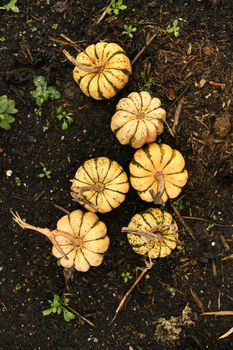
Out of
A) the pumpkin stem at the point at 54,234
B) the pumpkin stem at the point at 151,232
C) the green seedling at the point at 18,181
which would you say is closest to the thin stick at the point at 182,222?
the pumpkin stem at the point at 151,232

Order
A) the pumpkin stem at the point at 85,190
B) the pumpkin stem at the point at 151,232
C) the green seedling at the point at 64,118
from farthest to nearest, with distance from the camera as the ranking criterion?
the green seedling at the point at 64,118
the pumpkin stem at the point at 85,190
the pumpkin stem at the point at 151,232

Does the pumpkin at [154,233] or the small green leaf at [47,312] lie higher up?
the pumpkin at [154,233]

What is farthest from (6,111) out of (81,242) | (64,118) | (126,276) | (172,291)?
(172,291)

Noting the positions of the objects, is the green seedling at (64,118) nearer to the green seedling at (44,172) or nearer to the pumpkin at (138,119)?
the green seedling at (44,172)

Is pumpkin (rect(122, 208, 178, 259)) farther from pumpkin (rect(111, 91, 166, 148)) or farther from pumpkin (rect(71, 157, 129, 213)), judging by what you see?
pumpkin (rect(111, 91, 166, 148))

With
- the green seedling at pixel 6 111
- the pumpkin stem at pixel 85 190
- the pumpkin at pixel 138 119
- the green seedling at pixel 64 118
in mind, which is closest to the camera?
the pumpkin stem at pixel 85 190

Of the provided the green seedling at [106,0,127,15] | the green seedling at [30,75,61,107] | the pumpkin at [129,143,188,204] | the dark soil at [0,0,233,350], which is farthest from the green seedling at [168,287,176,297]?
the green seedling at [106,0,127,15]

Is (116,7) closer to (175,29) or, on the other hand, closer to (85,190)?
(175,29)
